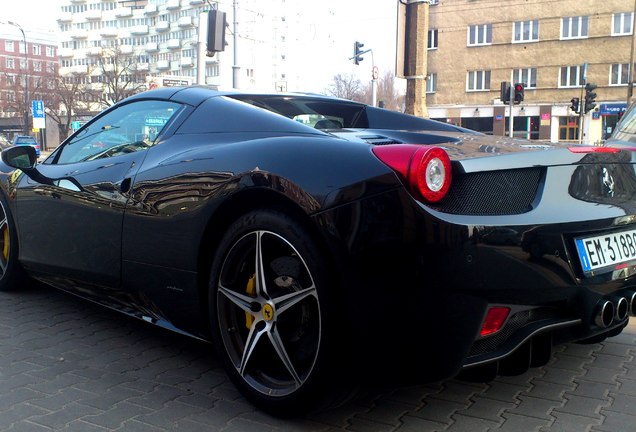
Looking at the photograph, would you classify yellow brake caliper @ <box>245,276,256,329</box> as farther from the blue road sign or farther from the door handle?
the blue road sign

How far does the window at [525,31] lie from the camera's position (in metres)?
49.2

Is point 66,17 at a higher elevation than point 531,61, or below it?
higher

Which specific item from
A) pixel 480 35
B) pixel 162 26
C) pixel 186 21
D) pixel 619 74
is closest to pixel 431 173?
pixel 619 74

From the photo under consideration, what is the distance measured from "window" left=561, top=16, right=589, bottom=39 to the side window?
49964mm

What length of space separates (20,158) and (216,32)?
10.5m

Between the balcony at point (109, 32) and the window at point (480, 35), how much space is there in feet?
271

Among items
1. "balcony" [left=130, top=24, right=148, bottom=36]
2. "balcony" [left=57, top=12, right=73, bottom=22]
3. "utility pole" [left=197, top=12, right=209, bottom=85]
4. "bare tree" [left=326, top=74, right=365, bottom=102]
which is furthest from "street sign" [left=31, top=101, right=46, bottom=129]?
"balcony" [left=57, top=12, right=73, bottom=22]

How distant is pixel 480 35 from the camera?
50938 mm

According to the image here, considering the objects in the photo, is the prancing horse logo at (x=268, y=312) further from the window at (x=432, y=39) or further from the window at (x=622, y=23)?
the window at (x=432, y=39)

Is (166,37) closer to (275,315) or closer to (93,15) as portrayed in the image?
(93,15)

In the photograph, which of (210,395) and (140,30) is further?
(140,30)

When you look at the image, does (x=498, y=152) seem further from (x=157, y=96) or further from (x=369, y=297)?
(x=157, y=96)

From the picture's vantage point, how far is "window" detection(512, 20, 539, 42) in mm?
49188

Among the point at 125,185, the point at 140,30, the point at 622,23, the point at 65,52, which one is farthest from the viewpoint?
the point at 65,52
